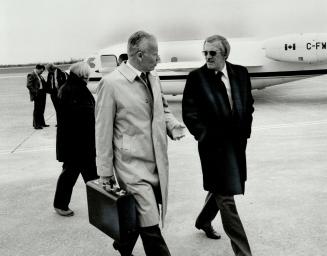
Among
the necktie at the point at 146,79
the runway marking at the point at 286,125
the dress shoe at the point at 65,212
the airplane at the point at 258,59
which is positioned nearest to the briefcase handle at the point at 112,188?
the necktie at the point at 146,79

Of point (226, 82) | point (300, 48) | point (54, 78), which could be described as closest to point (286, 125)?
point (300, 48)

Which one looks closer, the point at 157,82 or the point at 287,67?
the point at 157,82

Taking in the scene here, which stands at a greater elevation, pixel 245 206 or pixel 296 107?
pixel 245 206

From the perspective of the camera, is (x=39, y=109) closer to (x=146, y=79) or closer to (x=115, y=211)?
(x=146, y=79)

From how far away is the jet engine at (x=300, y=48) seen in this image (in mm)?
13781

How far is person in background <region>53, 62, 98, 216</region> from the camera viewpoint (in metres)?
4.90

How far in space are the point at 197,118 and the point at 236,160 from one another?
1.49 ft

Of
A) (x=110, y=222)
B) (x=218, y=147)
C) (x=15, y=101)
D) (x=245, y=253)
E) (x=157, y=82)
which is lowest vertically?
(x=15, y=101)

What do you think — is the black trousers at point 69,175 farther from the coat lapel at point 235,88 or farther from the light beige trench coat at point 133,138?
the coat lapel at point 235,88

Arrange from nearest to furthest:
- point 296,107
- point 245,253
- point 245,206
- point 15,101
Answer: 1. point 245,253
2. point 245,206
3. point 296,107
4. point 15,101

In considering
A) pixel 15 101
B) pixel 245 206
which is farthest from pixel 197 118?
pixel 15 101

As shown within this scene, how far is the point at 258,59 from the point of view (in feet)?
48.6

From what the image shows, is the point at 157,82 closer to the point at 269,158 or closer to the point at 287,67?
the point at 269,158

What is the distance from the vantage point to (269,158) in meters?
7.36
